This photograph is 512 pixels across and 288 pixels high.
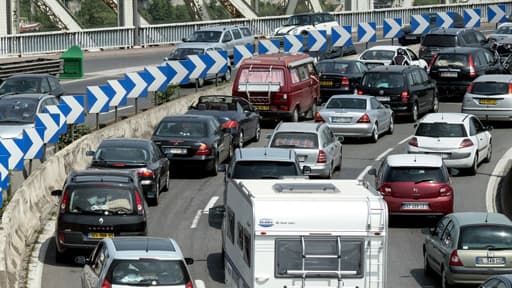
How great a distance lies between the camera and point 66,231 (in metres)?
24.1

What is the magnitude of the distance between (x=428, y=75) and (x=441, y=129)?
11.0m

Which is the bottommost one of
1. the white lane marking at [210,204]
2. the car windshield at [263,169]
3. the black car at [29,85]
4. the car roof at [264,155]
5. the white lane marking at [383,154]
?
the white lane marking at [383,154]

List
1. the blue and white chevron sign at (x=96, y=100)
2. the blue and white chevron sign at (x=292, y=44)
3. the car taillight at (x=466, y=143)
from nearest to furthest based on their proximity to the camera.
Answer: the car taillight at (x=466, y=143)
the blue and white chevron sign at (x=96, y=100)
the blue and white chevron sign at (x=292, y=44)

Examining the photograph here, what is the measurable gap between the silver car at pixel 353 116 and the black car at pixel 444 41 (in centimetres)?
1555

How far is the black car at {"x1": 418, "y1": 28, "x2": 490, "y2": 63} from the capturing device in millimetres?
54125

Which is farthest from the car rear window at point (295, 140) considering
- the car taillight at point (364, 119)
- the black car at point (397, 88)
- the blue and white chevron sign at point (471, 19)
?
the blue and white chevron sign at point (471, 19)

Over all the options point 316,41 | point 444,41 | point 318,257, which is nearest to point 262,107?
point 316,41

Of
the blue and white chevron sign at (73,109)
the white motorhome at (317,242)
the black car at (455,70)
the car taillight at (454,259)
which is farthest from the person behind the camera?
the black car at (455,70)

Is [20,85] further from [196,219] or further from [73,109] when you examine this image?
[196,219]

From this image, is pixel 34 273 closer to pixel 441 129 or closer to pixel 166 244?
pixel 166 244

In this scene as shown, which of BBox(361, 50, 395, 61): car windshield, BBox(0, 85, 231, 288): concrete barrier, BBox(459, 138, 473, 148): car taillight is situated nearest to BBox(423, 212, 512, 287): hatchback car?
BBox(0, 85, 231, 288): concrete barrier

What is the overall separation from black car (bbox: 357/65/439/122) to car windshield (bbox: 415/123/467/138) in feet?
25.9

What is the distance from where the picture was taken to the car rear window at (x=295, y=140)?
32.1 metres

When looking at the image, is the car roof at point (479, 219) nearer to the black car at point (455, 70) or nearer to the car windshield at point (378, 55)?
the black car at point (455, 70)
